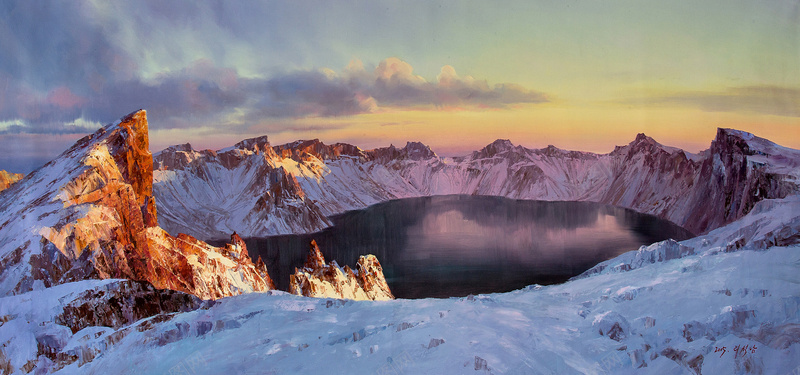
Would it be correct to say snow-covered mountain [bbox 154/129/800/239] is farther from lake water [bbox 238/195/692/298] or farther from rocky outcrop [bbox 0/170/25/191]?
rocky outcrop [bbox 0/170/25/191]

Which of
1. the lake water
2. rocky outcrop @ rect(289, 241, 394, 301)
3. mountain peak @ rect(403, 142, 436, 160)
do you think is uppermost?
mountain peak @ rect(403, 142, 436, 160)

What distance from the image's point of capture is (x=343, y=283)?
8516 millimetres

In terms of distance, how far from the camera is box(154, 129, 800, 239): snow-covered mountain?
600 centimetres

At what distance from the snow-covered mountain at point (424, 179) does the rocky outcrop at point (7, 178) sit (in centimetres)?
188

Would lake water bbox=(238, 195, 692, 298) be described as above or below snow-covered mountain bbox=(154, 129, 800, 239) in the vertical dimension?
below

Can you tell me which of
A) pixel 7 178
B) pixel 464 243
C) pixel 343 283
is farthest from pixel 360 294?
pixel 7 178

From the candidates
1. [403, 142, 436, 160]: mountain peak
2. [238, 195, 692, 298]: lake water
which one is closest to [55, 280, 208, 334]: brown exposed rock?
[403, 142, 436, 160]: mountain peak

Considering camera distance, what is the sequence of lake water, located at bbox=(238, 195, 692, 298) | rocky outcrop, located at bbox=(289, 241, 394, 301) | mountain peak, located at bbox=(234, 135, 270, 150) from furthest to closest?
rocky outcrop, located at bbox=(289, 241, 394, 301) < lake water, located at bbox=(238, 195, 692, 298) < mountain peak, located at bbox=(234, 135, 270, 150)

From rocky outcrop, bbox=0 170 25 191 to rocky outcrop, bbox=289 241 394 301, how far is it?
4712mm

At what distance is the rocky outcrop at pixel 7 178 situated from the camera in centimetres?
484

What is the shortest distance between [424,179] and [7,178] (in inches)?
297

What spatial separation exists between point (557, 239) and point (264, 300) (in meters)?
7.04
